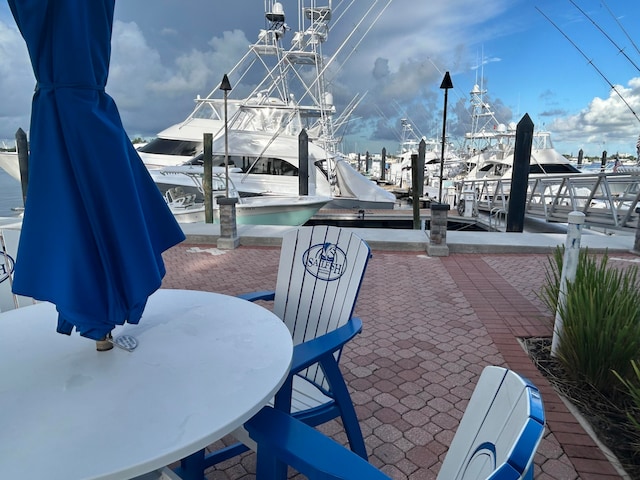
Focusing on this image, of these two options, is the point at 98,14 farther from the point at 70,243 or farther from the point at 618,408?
the point at 618,408

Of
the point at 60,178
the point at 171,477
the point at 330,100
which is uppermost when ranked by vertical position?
the point at 330,100

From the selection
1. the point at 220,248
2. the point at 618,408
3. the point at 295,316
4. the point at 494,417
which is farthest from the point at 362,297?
the point at 494,417

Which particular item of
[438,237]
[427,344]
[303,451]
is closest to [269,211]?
[438,237]

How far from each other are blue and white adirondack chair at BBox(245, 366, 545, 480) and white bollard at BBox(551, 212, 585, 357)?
2.19 meters

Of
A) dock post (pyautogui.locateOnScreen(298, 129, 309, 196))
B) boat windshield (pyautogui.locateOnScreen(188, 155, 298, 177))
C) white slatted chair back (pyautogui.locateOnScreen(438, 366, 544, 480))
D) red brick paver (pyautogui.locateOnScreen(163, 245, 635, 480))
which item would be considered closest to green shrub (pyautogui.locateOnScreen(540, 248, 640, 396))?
red brick paver (pyautogui.locateOnScreen(163, 245, 635, 480))

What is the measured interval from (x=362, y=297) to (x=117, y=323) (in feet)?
11.3

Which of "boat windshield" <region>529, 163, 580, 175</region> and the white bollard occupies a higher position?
"boat windshield" <region>529, 163, 580, 175</region>

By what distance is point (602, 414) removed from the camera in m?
2.37

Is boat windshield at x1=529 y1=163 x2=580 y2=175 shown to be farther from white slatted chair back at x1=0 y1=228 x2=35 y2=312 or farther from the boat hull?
white slatted chair back at x1=0 y1=228 x2=35 y2=312

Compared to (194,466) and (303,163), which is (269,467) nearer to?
(194,466)

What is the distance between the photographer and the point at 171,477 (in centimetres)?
115

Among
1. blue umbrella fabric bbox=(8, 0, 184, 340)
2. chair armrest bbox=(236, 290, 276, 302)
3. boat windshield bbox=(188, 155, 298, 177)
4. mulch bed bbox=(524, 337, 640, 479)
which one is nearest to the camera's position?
blue umbrella fabric bbox=(8, 0, 184, 340)

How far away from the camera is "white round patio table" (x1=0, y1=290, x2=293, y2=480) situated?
0.99 m

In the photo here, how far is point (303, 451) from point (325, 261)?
50.1 inches
